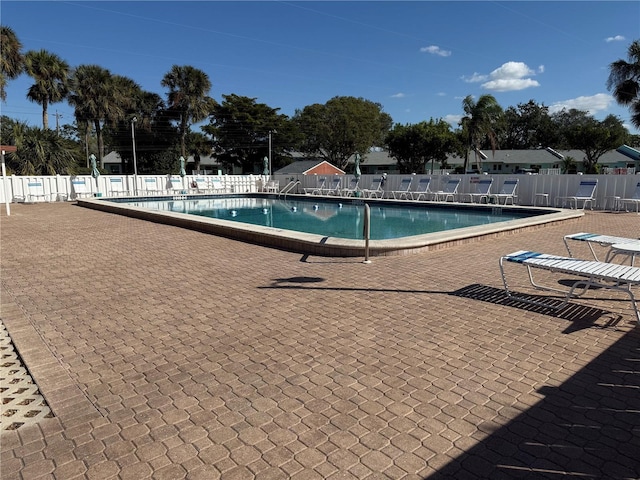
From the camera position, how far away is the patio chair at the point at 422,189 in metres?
19.5

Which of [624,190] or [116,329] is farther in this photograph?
[624,190]

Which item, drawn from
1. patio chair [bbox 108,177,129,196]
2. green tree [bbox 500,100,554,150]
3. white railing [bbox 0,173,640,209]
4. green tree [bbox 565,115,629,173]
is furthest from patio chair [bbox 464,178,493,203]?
green tree [bbox 500,100,554,150]

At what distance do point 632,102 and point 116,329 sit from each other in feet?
112

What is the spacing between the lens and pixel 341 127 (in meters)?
51.4

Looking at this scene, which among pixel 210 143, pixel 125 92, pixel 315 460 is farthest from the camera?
pixel 210 143

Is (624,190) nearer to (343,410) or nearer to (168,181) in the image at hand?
(343,410)

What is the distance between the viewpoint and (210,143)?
169 ft

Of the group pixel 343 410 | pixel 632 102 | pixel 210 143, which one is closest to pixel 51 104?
pixel 210 143

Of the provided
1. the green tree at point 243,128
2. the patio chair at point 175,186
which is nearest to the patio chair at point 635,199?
the patio chair at point 175,186

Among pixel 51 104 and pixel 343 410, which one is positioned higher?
pixel 51 104

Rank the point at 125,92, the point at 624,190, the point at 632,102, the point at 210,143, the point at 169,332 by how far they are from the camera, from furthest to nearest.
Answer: the point at 210,143 < the point at 125,92 < the point at 632,102 < the point at 624,190 < the point at 169,332

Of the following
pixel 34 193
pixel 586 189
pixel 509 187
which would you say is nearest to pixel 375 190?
pixel 509 187

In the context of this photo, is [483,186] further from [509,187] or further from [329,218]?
[329,218]

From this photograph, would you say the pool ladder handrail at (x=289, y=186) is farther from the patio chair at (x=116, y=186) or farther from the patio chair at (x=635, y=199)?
the patio chair at (x=635, y=199)
